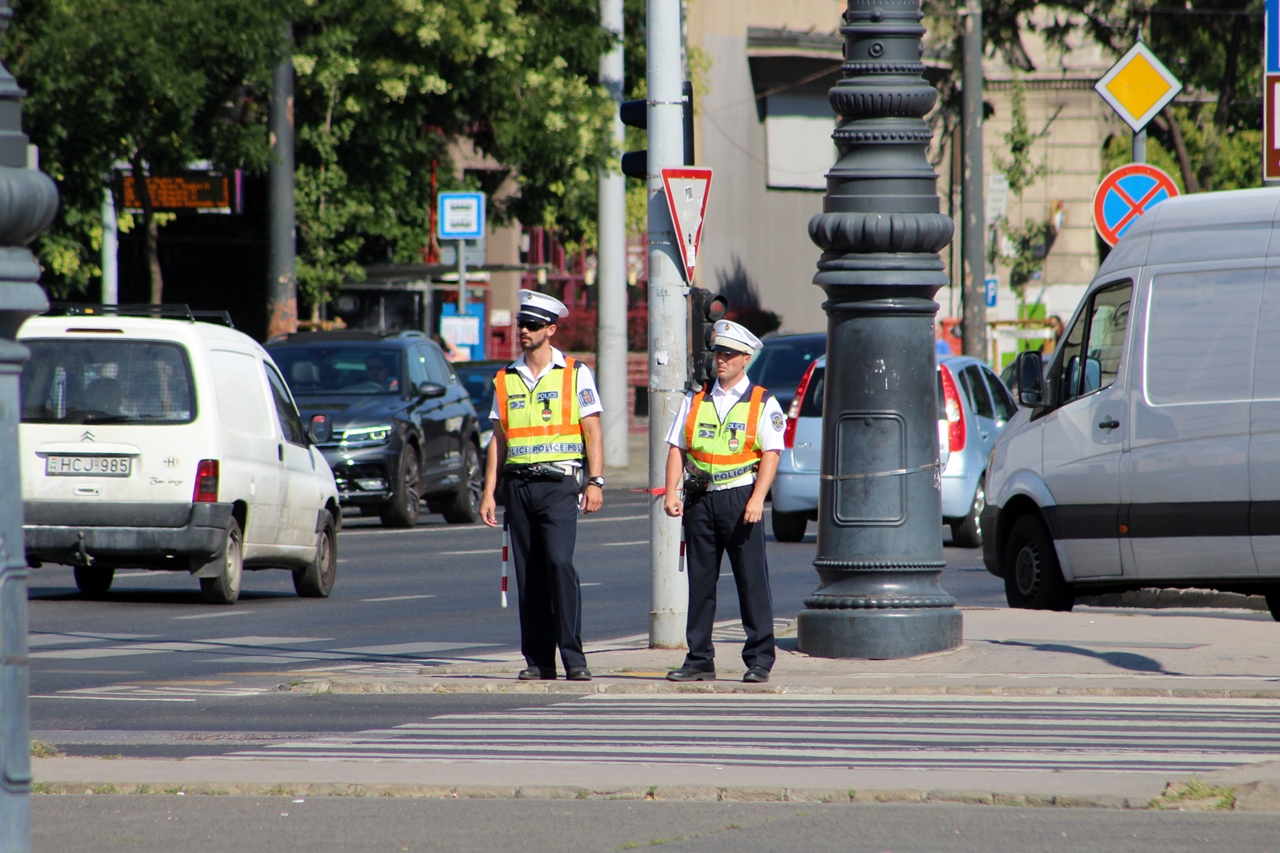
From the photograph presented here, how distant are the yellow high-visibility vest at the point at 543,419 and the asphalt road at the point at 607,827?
327 centimetres

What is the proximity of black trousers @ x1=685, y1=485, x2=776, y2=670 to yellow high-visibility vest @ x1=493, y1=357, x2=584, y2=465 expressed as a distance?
2.09ft

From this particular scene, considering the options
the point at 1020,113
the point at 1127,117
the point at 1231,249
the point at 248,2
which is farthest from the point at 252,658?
the point at 1020,113

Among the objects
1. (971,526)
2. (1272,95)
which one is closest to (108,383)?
(1272,95)

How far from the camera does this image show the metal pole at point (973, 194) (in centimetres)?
3197

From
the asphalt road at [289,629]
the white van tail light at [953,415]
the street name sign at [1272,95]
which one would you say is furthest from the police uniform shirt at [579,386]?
the white van tail light at [953,415]

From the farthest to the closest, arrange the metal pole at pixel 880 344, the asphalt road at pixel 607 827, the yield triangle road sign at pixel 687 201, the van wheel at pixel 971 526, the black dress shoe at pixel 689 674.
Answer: the van wheel at pixel 971 526
the yield triangle road sign at pixel 687 201
the metal pole at pixel 880 344
the black dress shoe at pixel 689 674
the asphalt road at pixel 607 827

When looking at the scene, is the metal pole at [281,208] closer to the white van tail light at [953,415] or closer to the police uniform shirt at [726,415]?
the white van tail light at [953,415]

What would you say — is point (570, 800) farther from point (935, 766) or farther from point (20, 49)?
point (20, 49)

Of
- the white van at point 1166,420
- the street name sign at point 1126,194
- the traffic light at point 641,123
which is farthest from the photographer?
the street name sign at point 1126,194

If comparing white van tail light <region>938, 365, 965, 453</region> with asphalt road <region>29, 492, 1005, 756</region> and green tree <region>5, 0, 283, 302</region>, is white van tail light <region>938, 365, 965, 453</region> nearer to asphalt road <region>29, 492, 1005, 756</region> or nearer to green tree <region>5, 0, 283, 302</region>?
asphalt road <region>29, 492, 1005, 756</region>

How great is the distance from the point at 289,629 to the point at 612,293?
705 inches

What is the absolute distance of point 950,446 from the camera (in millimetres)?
18516

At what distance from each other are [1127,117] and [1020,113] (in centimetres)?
3222

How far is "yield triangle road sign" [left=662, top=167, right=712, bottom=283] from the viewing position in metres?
11.2
